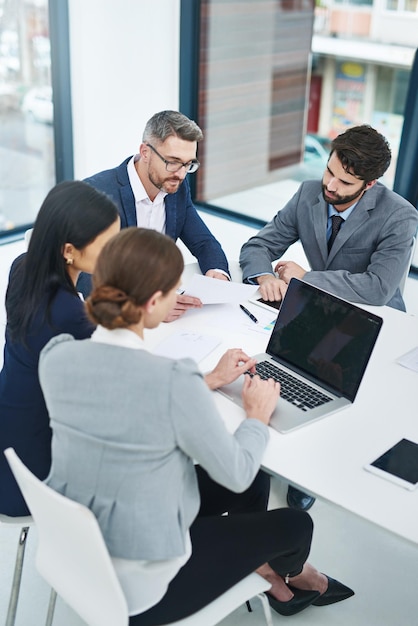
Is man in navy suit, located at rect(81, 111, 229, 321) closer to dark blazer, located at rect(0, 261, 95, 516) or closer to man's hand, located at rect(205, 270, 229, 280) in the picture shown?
man's hand, located at rect(205, 270, 229, 280)

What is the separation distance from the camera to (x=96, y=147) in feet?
14.0

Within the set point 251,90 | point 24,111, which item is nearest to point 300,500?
point 251,90

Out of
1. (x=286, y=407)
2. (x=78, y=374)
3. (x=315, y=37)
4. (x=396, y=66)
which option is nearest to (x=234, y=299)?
(x=286, y=407)

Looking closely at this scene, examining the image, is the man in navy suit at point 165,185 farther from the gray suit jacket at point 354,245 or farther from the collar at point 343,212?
the collar at point 343,212

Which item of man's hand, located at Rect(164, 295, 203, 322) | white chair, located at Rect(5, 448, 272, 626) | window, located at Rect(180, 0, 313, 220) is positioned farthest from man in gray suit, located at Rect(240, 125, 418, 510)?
window, located at Rect(180, 0, 313, 220)

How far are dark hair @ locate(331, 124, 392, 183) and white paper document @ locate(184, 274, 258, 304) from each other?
0.56 meters

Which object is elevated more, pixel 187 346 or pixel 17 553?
pixel 187 346

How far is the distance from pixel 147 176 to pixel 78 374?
59.3 inches

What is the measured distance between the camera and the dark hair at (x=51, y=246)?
1792mm

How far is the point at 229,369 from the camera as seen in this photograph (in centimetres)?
192

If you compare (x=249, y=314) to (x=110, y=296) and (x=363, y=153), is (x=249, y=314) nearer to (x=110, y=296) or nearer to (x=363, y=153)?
(x=363, y=153)

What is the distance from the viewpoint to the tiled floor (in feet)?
7.06

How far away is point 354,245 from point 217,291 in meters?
0.60

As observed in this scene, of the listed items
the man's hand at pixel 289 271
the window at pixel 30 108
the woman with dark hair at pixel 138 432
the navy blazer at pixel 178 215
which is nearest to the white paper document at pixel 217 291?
the man's hand at pixel 289 271
